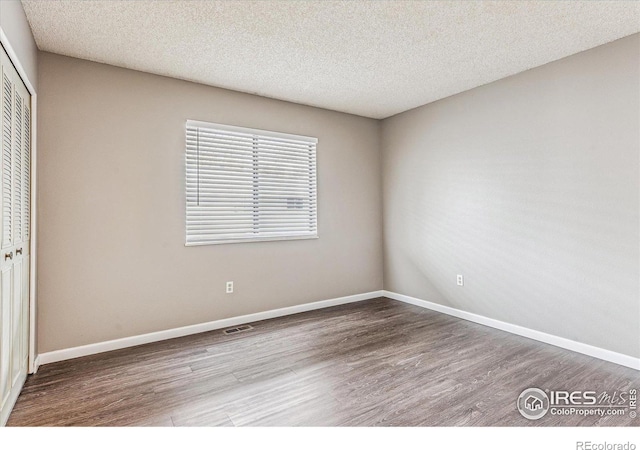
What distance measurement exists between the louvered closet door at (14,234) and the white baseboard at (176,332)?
0.35 m

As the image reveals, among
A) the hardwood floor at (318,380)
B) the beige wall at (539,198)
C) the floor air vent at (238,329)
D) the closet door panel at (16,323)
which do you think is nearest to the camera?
the hardwood floor at (318,380)

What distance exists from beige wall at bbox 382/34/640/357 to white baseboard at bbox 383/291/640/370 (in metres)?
0.05

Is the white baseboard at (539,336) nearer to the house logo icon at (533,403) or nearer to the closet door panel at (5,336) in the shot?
the house logo icon at (533,403)

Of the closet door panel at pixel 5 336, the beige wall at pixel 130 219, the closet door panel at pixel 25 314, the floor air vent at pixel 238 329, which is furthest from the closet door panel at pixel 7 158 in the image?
the floor air vent at pixel 238 329

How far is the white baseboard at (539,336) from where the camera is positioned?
9.05 ft

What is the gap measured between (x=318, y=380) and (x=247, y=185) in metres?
2.29

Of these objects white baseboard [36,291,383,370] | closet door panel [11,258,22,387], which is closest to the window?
white baseboard [36,291,383,370]

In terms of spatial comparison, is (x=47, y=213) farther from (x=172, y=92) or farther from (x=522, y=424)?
(x=522, y=424)

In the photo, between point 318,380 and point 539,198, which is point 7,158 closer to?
point 318,380

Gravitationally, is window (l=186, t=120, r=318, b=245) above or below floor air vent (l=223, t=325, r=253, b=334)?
above

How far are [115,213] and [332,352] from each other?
2.37m

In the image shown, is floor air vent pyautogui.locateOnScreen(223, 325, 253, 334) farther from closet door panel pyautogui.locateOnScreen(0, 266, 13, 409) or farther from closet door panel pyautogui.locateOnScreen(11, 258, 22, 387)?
closet door panel pyautogui.locateOnScreen(0, 266, 13, 409)

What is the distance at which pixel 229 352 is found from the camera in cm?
308

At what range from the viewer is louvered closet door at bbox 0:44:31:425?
197cm
